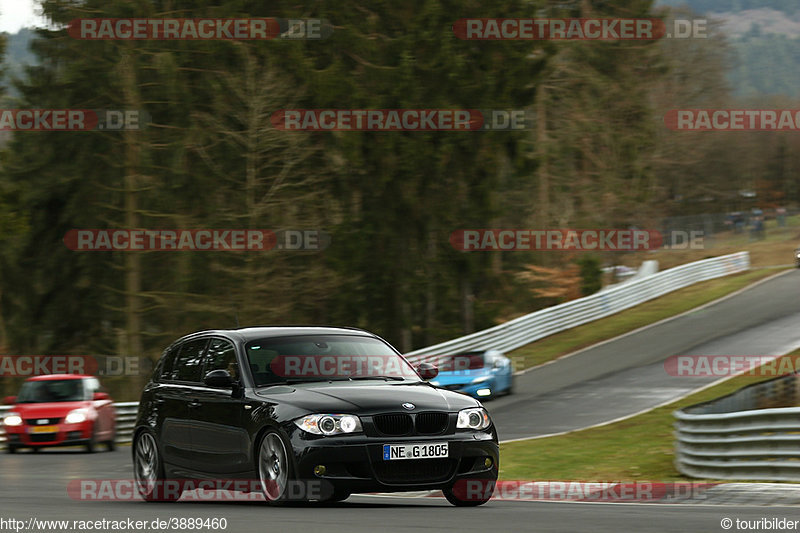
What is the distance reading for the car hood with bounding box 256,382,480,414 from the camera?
998cm

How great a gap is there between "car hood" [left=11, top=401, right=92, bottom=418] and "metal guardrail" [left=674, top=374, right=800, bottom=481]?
11.7 m

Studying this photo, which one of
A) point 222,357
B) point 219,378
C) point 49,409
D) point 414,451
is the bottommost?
point 49,409

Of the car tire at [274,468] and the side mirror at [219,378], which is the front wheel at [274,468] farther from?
the side mirror at [219,378]

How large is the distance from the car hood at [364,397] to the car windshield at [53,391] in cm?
1472

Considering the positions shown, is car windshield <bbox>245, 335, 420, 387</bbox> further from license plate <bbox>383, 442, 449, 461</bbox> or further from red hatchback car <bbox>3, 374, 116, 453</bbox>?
red hatchback car <bbox>3, 374, 116, 453</bbox>

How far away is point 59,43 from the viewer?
4419 centimetres

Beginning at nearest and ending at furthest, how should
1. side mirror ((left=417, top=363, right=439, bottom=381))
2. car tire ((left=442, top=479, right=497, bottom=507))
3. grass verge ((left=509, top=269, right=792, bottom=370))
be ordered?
car tire ((left=442, top=479, right=497, bottom=507)), side mirror ((left=417, top=363, right=439, bottom=381)), grass verge ((left=509, top=269, right=792, bottom=370))

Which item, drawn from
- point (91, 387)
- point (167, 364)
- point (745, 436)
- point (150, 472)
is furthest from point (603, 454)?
point (91, 387)

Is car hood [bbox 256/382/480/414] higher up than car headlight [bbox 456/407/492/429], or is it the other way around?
car hood [bbox 256/382/480/414]

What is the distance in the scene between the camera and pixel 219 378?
35.4 ft

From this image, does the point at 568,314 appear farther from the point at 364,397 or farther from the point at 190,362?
the point at 364,397

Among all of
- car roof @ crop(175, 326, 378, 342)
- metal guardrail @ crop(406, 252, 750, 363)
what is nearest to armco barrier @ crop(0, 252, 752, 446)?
metal guardrail @ crop(406, 252, 750, 363)

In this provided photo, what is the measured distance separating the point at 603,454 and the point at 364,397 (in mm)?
9765

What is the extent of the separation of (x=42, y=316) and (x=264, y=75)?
14.1 metres
